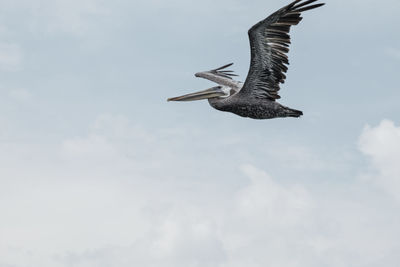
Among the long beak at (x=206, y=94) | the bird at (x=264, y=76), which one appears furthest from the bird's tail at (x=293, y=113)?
the long beak at (x=206, y=94)

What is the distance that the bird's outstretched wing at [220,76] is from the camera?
21047 millimetres

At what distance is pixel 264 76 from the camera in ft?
56.6

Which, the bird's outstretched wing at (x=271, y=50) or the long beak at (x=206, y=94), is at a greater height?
the bird's outstretched wing at (x=271, y=50)

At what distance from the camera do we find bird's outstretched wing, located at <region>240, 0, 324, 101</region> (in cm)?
1568

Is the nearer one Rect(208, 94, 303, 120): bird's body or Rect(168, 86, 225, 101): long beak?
Rect(208, 94, 303, 120): bird's body

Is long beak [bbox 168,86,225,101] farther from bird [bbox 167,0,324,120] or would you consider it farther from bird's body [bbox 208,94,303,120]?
bird's body [bbox 208,94,303,120]

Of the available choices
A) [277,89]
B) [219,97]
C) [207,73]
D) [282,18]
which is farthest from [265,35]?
[207,73]

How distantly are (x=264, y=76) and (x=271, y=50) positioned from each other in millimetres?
970

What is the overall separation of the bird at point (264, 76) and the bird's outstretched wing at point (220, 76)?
0.89 meters

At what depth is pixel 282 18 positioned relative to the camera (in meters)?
15.8

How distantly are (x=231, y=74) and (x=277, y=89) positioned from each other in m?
6.72

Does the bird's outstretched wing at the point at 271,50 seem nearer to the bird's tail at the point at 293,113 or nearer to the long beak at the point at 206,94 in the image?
the bird's tail at the point at 293,113

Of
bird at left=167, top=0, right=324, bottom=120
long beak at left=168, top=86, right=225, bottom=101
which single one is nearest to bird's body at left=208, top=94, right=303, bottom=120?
bird at left=167, top=0, right=324, bottom=120

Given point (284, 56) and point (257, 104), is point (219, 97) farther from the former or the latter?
point (284, 56)
